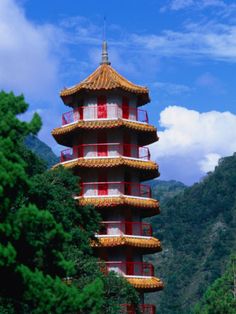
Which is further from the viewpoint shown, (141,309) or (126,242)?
(126,242)

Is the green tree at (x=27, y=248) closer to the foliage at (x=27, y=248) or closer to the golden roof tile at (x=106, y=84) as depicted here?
Answer: the foliage at (x=27, y=248)

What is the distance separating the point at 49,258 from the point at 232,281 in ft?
170

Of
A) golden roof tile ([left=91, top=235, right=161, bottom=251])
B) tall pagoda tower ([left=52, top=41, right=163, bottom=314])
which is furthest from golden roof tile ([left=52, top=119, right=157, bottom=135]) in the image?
golden roof tile ([left=91, top=235, right=161, bottom=251])

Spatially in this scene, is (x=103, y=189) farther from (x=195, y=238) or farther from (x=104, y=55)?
(x=195, y=238)

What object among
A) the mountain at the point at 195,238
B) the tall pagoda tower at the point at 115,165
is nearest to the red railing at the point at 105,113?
the tall pagoda tower at the point at 115,165

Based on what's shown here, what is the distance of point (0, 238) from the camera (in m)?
25.9

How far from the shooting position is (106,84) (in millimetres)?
52188

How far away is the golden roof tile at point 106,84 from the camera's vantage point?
170 feet

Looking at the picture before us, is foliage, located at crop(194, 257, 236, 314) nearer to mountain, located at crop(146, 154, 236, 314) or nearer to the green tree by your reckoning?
the green tree

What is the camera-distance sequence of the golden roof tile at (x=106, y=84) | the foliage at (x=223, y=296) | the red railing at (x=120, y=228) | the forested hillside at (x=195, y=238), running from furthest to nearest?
the forested hillside at (x=195, y=238), the foliage at (x=223, y=296), the golden roof tile at (x=106, y=84), the red railing at (x=120, y=228)

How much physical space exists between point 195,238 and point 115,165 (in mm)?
113943

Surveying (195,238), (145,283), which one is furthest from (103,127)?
(195,238)

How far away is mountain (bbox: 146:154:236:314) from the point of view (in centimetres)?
14175

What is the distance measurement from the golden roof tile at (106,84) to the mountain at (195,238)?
82.1 metres
